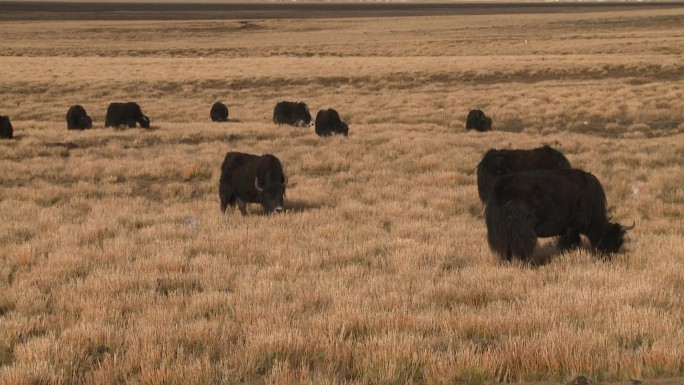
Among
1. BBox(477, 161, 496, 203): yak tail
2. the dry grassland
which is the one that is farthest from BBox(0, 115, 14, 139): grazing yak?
BBox(477, 161, 496, 203): yak tail

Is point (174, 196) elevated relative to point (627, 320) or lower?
lower

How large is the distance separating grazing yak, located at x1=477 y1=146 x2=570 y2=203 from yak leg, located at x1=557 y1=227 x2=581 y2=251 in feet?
7.42

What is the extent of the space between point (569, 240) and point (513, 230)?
3.98 feet

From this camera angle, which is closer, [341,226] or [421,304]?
[421,304]

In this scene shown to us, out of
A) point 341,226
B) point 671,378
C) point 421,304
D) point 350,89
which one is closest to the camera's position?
point 671,378

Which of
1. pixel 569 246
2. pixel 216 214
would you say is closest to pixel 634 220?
pixel 569 246

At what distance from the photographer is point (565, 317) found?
6.47m

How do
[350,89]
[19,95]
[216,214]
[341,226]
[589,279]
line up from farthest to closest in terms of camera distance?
[350,89], [19,95], [216,214], [341,226], [589,279]

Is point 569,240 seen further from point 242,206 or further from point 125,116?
point 125,116

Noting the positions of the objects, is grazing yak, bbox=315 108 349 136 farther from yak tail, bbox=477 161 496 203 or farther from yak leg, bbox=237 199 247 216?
yak tail, bbox=477 161 496 203

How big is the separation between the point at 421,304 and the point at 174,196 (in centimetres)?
948

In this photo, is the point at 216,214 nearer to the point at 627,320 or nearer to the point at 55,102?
the point at 627,320

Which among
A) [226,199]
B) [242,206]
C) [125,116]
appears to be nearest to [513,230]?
[242,206]

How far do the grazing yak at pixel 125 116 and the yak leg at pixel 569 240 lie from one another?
20220 mm
